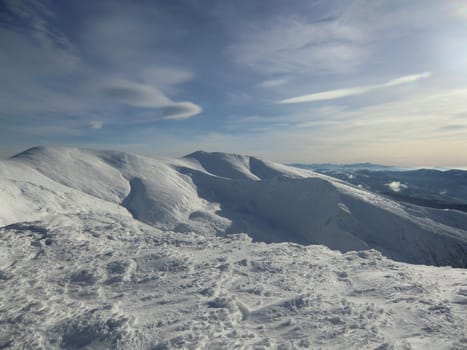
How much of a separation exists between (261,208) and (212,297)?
49.9 meters

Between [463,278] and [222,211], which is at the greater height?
[463,278]

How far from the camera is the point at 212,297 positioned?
8391mm

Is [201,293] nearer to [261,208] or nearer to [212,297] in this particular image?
[212,297]

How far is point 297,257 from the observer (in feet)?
38.9

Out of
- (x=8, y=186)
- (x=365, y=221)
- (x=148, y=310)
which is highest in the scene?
(x=8, y=186)

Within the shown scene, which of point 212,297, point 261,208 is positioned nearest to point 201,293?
point 212,297

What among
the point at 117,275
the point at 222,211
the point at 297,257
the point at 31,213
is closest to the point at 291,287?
the point at 297,257

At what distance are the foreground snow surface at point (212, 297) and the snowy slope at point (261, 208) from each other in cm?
3007

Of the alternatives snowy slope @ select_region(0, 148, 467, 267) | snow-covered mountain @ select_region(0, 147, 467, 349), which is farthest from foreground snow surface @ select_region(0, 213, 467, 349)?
snowy slope @ select_region(0, 148, 467, 267)

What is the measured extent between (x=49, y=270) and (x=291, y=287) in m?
8.64

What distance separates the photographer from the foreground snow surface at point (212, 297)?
21.1 ft

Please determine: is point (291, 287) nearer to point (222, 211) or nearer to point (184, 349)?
point (184, 349)

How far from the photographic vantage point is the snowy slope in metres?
43.7

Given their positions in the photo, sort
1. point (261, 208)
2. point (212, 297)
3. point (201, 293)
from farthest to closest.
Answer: point (261, 208) < point (201, 293) < point (212, 297)
